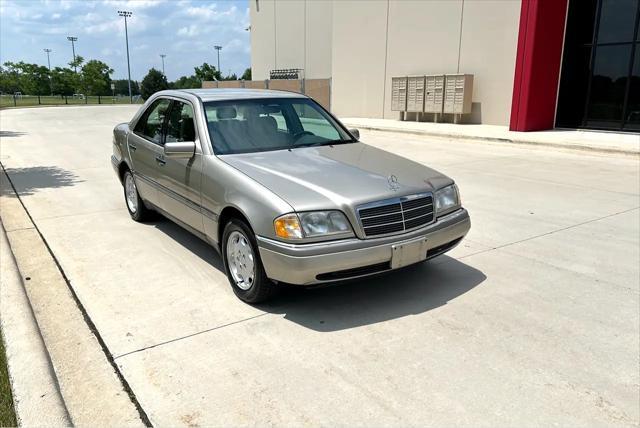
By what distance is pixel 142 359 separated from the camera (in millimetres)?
3211

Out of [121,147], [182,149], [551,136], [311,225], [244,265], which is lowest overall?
[244,265]

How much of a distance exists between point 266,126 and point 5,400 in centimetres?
299

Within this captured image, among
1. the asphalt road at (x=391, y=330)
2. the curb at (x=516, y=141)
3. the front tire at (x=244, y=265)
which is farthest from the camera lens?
the curb at (x=516, y=141)

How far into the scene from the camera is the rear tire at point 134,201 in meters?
6.13

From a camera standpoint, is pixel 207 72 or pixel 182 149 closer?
pixel 182 149

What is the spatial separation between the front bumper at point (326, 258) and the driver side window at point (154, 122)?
246 cm

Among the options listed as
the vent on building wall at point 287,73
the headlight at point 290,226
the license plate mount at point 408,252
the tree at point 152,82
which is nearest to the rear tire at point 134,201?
the headlight at point 290,226

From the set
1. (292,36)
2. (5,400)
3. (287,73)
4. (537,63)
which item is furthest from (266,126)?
(292,36)

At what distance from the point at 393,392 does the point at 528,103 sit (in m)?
15.3

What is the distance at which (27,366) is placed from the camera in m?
3.14

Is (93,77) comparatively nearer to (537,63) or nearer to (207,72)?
(207,72)

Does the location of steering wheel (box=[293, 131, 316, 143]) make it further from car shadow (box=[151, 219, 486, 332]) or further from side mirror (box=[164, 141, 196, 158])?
car shadow (box=[151, 219, 486, 332])

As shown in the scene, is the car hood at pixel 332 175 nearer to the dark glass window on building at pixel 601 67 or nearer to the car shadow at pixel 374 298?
the car shadow at pixel 374 298

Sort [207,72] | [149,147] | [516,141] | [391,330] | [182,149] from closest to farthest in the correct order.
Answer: [391,330]
[182,149]
[149,147]
[516,141]
[207,72]
